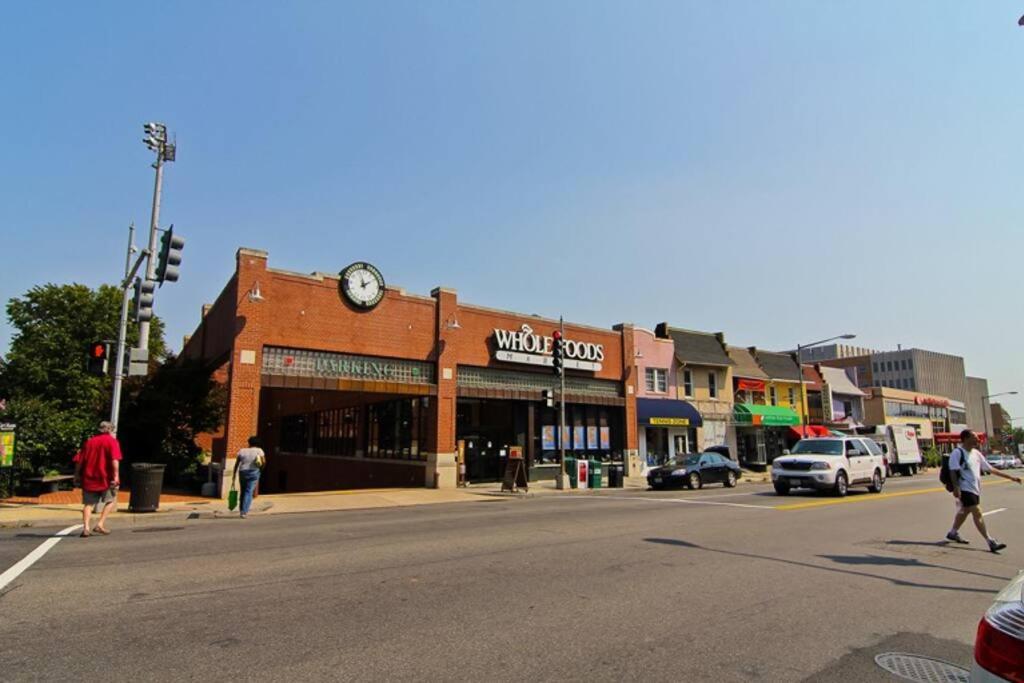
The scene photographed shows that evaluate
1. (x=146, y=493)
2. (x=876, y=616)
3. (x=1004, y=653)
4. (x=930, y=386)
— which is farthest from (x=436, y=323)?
(x=930, y=386)

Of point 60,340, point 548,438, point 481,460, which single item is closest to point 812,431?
point 548,438

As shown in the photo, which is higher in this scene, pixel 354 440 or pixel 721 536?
pixel 354 440

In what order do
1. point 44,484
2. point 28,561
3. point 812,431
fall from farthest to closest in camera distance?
point 812,431, point 44,484, point 28,561

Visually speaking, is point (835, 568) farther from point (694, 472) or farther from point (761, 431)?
point (761, 431)

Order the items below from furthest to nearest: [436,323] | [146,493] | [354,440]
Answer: [354,440] < [436,323] < [146,493]

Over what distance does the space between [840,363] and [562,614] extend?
12325 cm

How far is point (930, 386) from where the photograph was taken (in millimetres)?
122250

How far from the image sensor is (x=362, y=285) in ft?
79.3

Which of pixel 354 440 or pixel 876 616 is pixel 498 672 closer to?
pixel 876 616

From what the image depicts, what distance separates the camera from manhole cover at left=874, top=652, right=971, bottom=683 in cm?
461

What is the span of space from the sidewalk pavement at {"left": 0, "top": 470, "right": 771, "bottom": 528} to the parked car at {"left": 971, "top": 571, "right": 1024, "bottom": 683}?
46.0ft

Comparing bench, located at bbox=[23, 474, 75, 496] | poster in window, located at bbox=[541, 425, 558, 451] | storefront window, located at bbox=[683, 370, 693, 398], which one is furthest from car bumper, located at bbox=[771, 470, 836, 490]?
bench, located at bbox=[23, 474, 75, 496]

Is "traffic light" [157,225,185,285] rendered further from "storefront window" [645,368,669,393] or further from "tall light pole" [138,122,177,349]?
"storefront window" [645,368,669,393]

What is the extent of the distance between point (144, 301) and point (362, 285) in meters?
9.68
